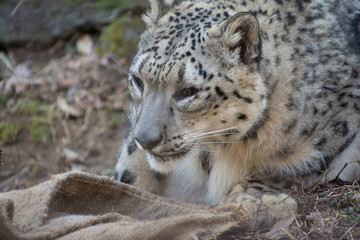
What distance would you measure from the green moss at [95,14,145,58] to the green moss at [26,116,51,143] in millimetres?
1875

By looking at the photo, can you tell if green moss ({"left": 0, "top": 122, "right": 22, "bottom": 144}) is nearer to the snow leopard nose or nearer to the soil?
the soil

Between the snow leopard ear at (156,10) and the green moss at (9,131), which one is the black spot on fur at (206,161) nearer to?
the snow leopard ear at (156,10)

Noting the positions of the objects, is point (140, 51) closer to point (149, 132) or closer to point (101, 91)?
point (149, 132)

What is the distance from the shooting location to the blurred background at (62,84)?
7.62 meters

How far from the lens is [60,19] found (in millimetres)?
10344

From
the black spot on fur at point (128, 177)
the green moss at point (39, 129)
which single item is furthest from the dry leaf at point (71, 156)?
the black spot on fur at point (128, 177)

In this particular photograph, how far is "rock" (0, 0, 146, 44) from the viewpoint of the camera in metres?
9.97

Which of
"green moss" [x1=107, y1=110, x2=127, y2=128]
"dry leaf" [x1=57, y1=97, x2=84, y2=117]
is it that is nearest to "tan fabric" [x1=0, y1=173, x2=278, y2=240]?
"green moss" [x1=107, y1=110, x2=127, y2=128]

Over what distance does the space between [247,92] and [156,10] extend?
3.90 ft

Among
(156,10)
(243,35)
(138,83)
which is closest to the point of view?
(243,35)

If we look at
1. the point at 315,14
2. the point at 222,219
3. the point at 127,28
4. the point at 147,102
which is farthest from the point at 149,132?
the point at 127,28

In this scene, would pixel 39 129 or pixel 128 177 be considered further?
pixel 39 129

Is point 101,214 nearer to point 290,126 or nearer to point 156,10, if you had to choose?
point 290,126

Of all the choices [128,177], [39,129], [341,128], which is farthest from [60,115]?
[341,128]
